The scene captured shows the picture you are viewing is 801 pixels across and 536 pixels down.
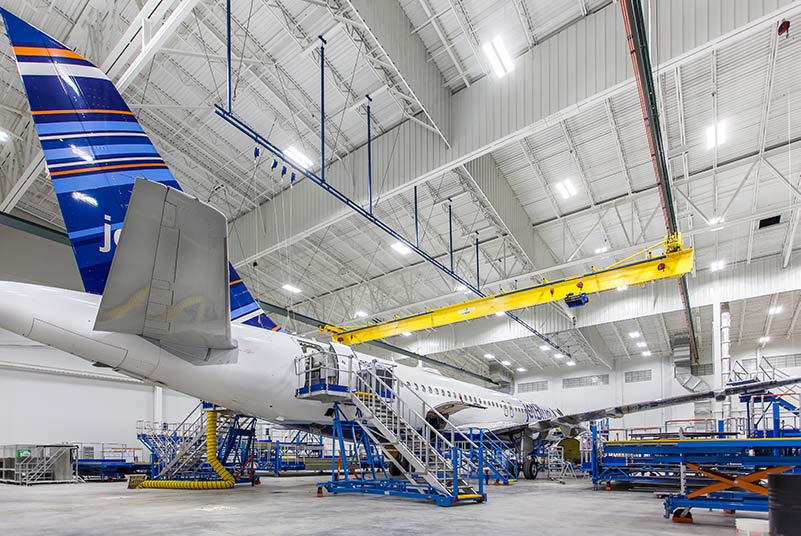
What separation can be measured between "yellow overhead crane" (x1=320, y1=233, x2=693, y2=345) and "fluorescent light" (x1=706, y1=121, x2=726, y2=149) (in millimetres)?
3418

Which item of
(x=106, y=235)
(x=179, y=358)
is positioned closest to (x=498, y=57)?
(x=106, y=235)

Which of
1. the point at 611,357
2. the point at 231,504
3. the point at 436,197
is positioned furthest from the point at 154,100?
the point at 611,357

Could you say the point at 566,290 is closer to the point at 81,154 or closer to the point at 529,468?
the point at 529,468

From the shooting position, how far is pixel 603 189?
20.7 meters

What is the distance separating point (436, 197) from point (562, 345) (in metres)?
20.6

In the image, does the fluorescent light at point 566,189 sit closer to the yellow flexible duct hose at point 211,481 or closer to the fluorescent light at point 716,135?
the fluorescent light at point 716,135

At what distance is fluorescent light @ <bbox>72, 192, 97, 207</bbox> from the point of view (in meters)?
8.45

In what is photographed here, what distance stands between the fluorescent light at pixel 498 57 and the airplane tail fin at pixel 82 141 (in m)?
9.46

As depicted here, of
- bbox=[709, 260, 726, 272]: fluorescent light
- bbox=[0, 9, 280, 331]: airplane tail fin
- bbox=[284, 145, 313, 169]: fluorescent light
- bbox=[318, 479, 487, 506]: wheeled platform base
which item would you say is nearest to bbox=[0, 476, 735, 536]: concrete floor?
bbox=[318, 479, 487, 506]: wheeled platform base

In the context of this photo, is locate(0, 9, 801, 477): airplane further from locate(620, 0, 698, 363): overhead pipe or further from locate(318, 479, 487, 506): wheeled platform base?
locate(620, 0, 698, 363): overhead pipe

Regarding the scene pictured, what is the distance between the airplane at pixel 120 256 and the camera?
629 centimetres

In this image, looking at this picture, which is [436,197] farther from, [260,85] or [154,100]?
[154,100]

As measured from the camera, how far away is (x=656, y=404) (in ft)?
50.3

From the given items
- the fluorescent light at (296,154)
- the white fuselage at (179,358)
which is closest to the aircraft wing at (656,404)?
the white fuselage at (179,358)
